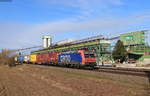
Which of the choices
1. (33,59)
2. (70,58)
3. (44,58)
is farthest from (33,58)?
(70,58)

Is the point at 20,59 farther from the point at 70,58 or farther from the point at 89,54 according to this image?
the point at 89,54

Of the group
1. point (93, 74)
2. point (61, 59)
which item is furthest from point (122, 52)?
point (93, 74)

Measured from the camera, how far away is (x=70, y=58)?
36000mm

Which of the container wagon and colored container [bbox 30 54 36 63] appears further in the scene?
colored container [bbox 30 54 36 63]

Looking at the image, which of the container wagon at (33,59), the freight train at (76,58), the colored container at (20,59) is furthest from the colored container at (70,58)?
the colored container at (20,59)

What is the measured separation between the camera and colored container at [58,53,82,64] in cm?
3325

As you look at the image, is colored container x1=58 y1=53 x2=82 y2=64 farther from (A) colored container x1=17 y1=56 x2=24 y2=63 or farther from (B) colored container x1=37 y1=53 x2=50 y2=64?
(A) colored container x1=17 y1=56 x2=24 y2=63

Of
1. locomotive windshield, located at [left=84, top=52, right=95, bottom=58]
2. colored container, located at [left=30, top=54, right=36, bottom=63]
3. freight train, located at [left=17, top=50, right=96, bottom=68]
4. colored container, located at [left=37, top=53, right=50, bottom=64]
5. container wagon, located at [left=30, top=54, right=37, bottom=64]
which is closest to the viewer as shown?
freight train, located at [left=17, top=50, right=96, bottom=68]

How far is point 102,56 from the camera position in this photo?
152ft

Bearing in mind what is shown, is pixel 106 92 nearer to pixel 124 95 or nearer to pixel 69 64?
pixel 124 95

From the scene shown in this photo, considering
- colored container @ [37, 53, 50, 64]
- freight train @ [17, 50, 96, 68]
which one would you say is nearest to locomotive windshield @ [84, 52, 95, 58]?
freight train @ [17, 50, 96, 68]

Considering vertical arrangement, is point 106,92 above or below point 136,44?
below

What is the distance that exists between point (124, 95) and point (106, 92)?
142 centimetres

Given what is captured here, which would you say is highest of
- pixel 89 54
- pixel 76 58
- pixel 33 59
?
pixel 89 54
